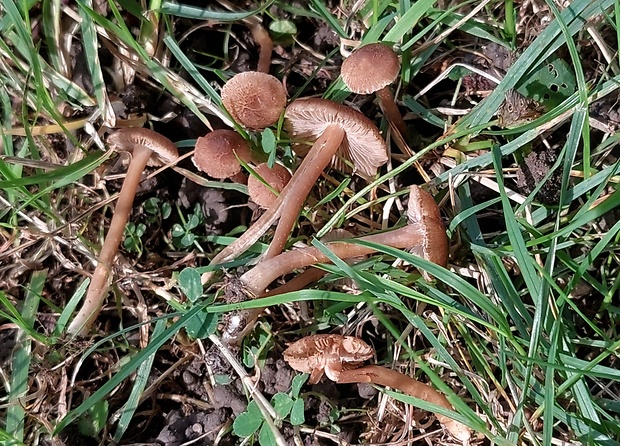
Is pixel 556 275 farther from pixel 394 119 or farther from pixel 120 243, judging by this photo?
pixel 120 243

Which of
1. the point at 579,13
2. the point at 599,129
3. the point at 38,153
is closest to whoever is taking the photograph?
the point at 579,13

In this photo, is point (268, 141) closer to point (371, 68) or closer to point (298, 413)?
point (371, 68)

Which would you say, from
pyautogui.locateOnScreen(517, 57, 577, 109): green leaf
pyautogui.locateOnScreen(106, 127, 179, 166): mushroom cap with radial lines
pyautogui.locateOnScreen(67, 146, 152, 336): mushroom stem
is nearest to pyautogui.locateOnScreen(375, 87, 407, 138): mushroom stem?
pyautogui.locateOnScreen(517, 57, 577, 109): green leaf

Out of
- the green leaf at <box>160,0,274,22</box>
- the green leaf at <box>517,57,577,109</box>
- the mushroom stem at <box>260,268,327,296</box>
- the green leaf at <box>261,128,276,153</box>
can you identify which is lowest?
the mushroom stem at <box>260,268,327,296</box>

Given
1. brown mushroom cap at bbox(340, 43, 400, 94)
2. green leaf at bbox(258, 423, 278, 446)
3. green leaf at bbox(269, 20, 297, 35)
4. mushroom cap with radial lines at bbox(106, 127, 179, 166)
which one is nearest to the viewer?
brown mushroom cap at bbox(340, 43, 400, 94)

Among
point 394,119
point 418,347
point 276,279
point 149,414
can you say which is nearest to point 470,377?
point 418,347

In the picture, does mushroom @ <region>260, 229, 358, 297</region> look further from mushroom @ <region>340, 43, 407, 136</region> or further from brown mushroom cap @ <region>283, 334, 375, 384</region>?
mushroom @ <region>340, 43, 407, 136</region>

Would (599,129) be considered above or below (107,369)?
above
